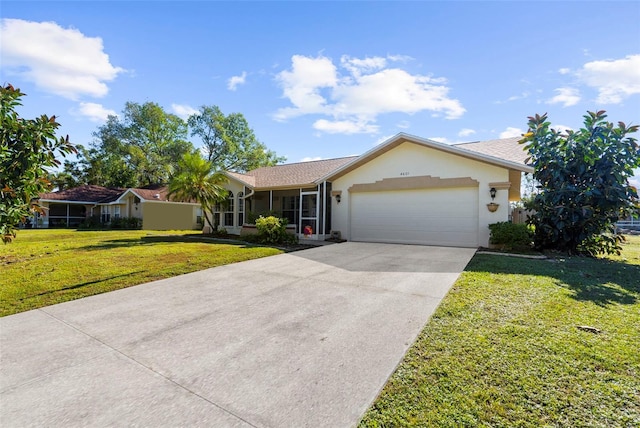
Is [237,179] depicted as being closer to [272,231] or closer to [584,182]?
[272,231]

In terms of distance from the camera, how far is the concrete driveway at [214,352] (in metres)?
2.44

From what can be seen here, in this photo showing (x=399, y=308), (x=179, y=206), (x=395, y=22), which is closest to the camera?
(x=399, y=308)

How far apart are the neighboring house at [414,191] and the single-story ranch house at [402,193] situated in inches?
1.4

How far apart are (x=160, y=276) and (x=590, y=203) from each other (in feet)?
40.8

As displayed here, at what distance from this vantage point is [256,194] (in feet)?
60.9

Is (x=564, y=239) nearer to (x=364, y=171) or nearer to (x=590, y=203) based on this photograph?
(x=590, y=203)

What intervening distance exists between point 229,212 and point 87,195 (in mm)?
21102

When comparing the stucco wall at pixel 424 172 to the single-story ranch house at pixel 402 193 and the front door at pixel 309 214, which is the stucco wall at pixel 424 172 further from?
the front door at pixel 309 214

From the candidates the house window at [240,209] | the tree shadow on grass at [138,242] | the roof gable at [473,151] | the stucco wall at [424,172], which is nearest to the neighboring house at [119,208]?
the house window at [240,209]

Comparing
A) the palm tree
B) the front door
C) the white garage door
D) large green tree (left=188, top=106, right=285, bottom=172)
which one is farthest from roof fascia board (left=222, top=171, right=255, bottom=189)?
large green tree (left=188, top=106, right=285, bottom=172)

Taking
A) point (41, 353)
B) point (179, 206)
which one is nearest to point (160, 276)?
point (41, 353)

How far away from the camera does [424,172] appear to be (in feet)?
41.4

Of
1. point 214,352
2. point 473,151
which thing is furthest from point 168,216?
point 214,352

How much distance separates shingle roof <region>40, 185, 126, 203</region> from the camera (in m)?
→ 28.5
